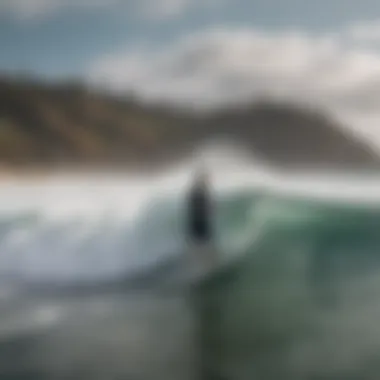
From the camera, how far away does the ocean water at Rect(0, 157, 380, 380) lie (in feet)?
3.63

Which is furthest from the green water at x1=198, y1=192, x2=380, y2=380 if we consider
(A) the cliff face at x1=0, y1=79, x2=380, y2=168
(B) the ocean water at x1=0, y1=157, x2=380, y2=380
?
(A) the cliff face at x1=0, y1=79, x2=380, y2=168

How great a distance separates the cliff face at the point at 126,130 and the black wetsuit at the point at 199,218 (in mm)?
91

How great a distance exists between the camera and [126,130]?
116 cm

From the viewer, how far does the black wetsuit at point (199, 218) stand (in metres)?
1.13

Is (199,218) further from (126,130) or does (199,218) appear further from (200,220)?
(126,130)

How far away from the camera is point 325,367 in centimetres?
109

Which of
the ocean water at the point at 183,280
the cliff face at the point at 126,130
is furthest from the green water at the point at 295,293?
the cliff face at the point at 126,130

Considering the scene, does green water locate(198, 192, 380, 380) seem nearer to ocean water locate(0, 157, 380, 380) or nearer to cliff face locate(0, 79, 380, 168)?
ocean water locate(0, 157, 380, 380)

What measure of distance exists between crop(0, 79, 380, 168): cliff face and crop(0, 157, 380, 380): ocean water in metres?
0.04

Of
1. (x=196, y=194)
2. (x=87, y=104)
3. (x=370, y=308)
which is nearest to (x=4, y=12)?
(x=87, y=104)

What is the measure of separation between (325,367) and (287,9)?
64 centimetres

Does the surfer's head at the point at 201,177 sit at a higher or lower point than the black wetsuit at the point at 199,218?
higher

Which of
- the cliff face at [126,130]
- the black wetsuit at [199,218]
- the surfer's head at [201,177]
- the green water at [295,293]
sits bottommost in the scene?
the green water at [295,293]

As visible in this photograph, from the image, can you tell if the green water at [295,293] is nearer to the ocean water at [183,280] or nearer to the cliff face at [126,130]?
the ocean water at [183,280]
